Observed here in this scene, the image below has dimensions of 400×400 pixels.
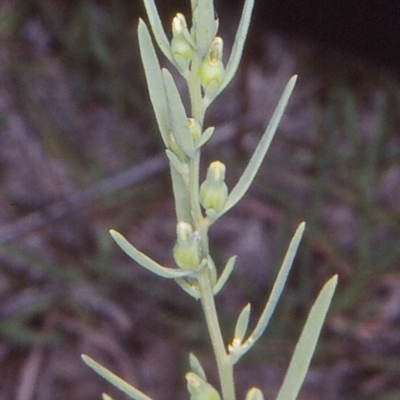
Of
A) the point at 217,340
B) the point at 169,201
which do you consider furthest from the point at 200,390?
the point at 169,201

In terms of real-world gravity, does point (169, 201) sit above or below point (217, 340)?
above

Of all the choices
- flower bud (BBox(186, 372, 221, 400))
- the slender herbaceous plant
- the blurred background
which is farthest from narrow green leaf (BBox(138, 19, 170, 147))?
the blurred background

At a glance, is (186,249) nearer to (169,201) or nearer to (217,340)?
(217,340)

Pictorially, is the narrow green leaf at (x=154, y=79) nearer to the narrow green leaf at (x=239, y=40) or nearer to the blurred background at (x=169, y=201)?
the narrow green leaf at (x=239, y=40)

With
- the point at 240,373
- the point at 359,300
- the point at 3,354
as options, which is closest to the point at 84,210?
the point at 3,354

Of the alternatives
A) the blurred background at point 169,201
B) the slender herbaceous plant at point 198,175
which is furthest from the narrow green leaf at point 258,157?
the blurred background at point 169,201

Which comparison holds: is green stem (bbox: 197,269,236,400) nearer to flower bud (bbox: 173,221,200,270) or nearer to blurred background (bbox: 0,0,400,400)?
flower bud (bbox: 173,221,200,270)

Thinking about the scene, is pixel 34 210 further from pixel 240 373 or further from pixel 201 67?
pixel 201 67
